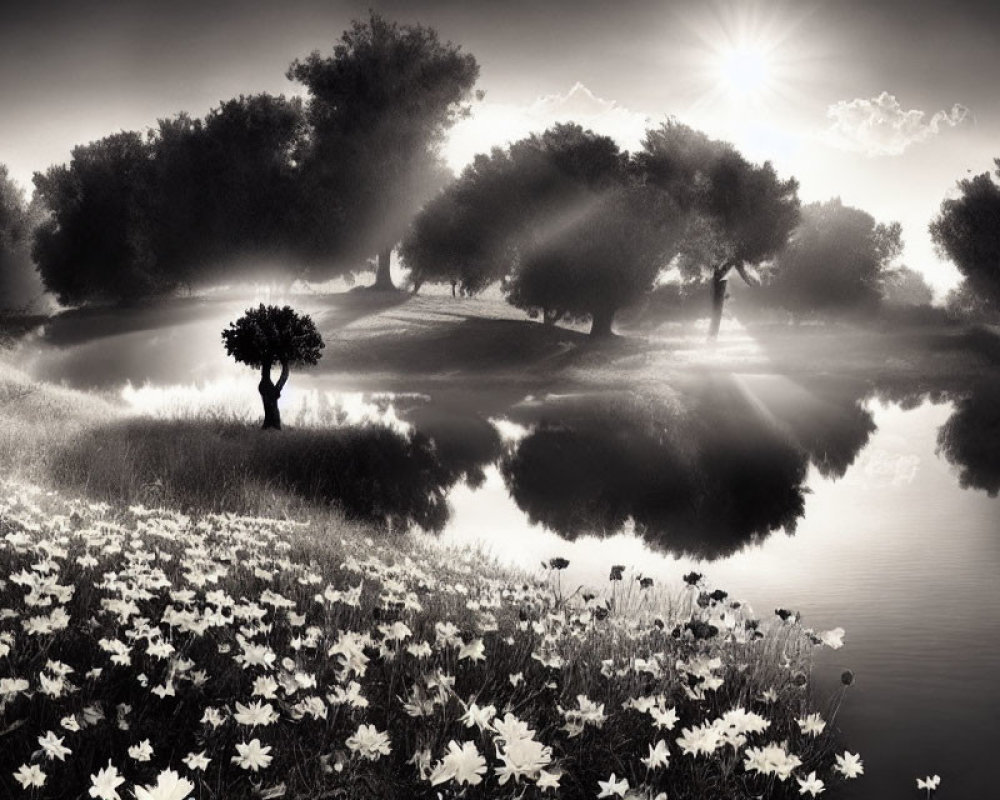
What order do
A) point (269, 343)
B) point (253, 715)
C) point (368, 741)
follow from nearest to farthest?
point (368, 741) < point (253, 715) < point (269, 343)

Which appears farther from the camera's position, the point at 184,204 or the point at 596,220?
the point at 184,204

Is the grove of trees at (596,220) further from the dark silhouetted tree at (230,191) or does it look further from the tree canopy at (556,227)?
the dark silhouetted tree at (230,191)

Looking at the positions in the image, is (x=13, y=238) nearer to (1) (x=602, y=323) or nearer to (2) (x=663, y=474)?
(1) (x=602, y=323)

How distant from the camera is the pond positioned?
26.2 feet

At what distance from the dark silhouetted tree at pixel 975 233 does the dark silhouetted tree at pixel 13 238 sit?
89.9m

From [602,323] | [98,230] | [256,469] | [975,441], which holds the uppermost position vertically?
[98,230]

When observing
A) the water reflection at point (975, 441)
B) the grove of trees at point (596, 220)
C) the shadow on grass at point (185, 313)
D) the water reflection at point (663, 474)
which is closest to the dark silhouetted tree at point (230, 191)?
the shadow on grass at point (185, 313)

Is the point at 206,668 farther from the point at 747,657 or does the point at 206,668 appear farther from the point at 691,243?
the point at 691,243

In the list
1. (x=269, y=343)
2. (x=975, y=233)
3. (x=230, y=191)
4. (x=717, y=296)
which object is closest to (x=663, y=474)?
(x=269, y=343)

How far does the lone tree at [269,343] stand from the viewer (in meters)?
23.6

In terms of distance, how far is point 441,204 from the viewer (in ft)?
190

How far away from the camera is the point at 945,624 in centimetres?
980

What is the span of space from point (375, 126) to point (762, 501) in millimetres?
45192

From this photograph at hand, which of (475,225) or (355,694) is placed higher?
(475,225)
